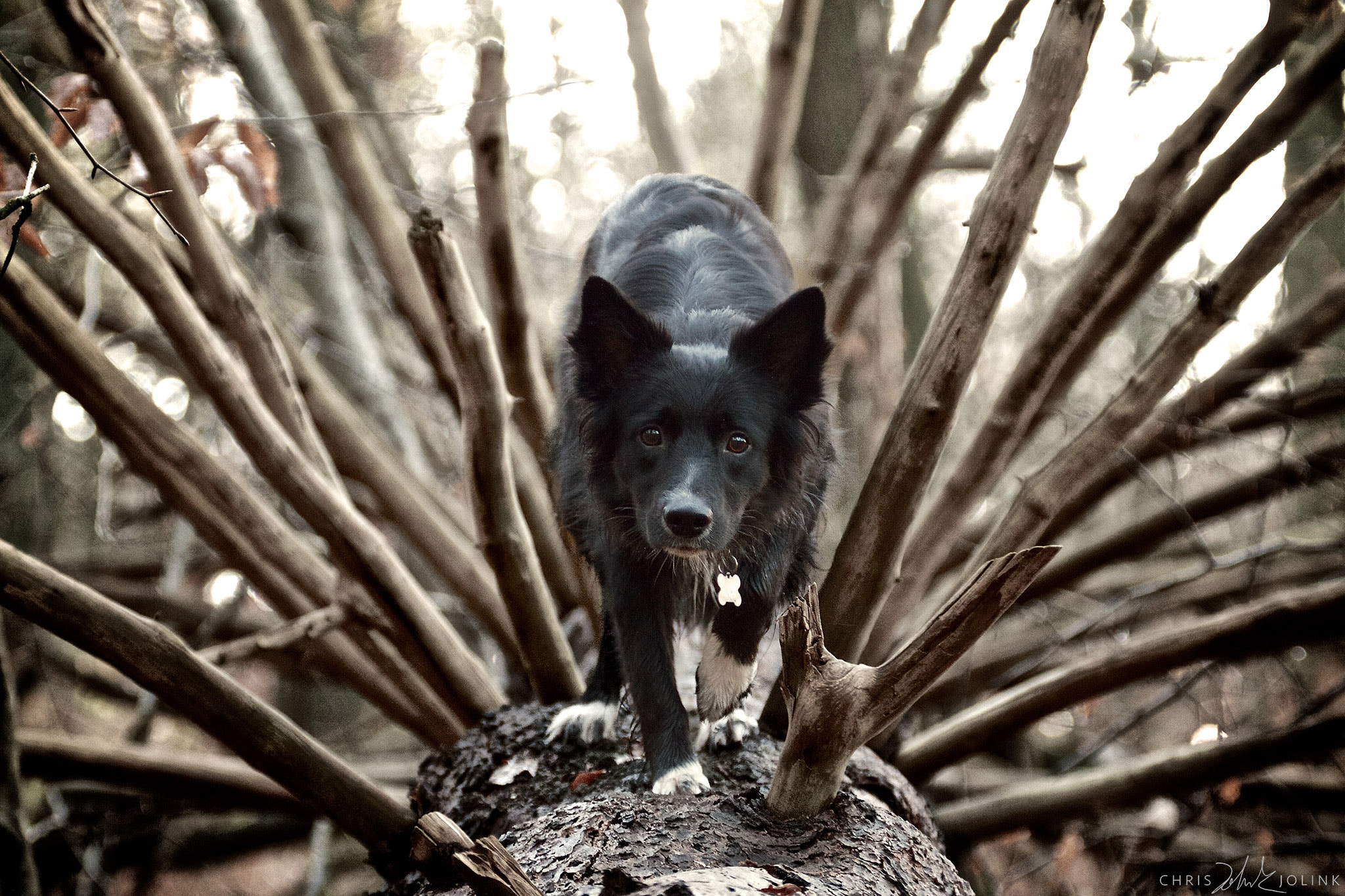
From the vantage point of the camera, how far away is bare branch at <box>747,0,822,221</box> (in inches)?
192

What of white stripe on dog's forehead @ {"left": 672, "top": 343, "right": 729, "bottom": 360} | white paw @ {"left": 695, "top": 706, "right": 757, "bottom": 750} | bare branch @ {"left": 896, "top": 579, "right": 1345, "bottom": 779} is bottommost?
bare branch @ {"left": 896, "top": 579, "right": 1345, "bottom": 779}

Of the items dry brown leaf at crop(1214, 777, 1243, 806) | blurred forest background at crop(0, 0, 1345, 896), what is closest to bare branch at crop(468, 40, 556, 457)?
blurred forest background at crop(0, 0, 1345, 896)

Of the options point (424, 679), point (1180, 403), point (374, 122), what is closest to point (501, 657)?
point (424, 679)

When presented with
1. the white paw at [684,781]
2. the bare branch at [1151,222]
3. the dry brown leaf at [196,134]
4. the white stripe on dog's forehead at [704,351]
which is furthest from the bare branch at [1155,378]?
the dry brown leaf at [196,134]

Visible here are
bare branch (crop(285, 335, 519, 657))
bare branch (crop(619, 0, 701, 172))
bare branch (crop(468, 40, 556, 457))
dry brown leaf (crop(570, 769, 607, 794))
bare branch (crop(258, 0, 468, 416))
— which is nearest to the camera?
dry brown leaf (crop(570, 769, 607, 794))

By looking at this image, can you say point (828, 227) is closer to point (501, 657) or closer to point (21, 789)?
point (501, 657)

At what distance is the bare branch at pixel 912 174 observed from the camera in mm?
4188

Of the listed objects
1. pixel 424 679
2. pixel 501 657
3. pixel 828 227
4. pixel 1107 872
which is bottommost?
pixel 1107 872

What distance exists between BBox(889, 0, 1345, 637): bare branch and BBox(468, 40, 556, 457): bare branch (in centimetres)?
191

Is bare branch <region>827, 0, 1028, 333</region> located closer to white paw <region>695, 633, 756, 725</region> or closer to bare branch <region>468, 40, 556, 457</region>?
bare branch <region>468, 40, 556, 457</region>

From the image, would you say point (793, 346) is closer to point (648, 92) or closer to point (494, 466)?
point (494, 466)

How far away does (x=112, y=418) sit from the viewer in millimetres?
3264

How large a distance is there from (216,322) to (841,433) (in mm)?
2482

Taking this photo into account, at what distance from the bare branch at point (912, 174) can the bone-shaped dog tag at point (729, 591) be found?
2580 millimetres
